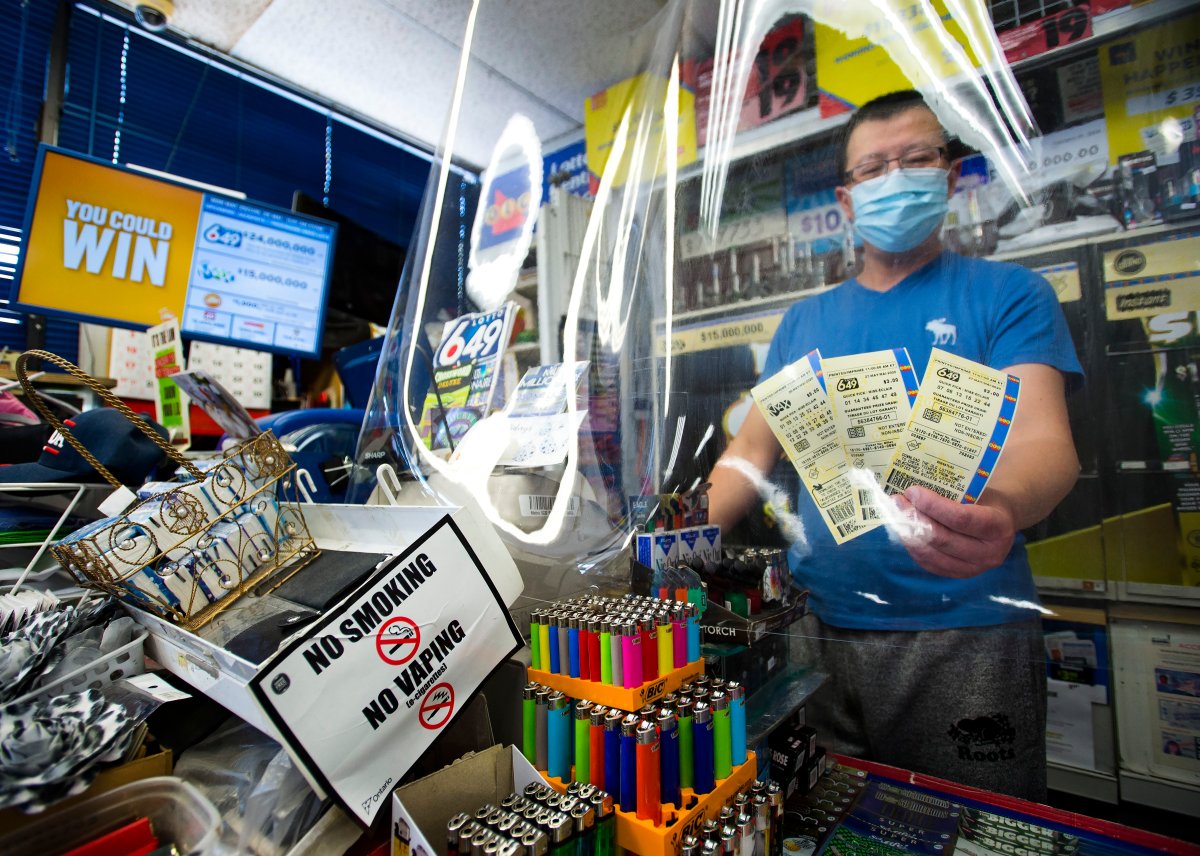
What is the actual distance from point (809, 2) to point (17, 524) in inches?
86.3

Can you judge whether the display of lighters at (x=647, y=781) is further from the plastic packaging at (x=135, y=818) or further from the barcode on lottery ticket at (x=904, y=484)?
the barcode on lottery ticket at (x=904, y=484)

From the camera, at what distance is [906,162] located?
1.36m

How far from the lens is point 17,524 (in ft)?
3.72

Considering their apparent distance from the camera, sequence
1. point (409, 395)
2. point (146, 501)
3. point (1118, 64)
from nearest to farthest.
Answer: point (146, 501), point (1118, 64), point (409, 395)

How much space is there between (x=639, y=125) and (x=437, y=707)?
1337mm

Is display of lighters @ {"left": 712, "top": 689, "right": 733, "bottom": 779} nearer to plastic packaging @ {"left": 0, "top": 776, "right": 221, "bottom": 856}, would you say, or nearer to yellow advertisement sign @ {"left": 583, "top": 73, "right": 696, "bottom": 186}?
plastic packaging @ {"left": 0, "top": 776, "right": 221, "bottom": 856}

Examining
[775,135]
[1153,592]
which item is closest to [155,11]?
[775,135]

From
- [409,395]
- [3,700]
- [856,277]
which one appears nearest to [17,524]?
[3,700]

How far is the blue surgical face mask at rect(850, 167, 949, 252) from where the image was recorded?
4.36ft

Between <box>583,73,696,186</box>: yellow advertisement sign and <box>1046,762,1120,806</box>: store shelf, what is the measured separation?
6.27 ft

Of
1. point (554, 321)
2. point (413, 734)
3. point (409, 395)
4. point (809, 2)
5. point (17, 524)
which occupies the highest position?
point (809, 2)

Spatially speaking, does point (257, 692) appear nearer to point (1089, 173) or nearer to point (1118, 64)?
point (1089, 173)

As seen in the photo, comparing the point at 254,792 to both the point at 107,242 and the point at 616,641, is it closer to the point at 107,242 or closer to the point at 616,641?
the point at 616,641

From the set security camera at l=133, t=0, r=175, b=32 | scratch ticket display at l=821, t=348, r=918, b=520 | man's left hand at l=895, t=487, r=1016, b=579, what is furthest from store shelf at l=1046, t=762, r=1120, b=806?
security camera at l=133, t=0, r=175, b=32
